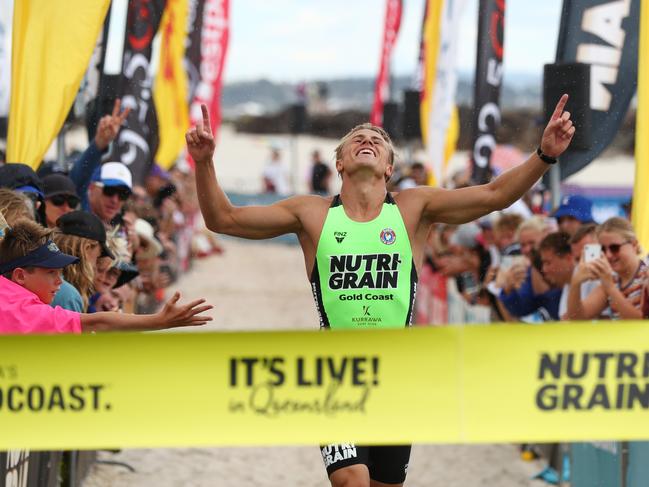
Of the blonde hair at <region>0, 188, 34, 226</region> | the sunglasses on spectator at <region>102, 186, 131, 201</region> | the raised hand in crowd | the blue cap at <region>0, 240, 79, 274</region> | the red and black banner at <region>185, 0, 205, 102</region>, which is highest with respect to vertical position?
the red and black banner at <region>185, 0, 205, 102</region>

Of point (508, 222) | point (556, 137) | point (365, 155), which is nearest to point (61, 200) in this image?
point (365, 155)

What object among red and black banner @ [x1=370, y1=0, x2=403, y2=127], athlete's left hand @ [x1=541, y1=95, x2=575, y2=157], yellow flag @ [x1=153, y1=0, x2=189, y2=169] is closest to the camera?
athlete's left hand @ [x1=541, y1=95, x2=575, y2=157]

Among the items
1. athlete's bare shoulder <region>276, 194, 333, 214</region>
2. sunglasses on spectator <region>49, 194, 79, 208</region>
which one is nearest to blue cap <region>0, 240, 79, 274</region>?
athlete's bare shoulder <region>276, 194, 333, 214</region>

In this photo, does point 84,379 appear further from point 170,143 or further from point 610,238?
point 170,143

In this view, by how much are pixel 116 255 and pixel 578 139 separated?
120 inches

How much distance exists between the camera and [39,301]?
14.8 feet

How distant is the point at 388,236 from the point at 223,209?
0.68 m

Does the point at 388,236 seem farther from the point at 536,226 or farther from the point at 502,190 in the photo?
the point at 536,226

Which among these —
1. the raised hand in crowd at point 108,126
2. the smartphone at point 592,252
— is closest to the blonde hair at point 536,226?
the smartphone at point 592,252

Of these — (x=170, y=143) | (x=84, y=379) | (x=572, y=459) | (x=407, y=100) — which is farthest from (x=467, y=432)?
(x=407, y=100)

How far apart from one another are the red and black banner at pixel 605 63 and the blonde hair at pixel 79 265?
3327mm

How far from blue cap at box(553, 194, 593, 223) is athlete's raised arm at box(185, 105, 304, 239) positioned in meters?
3.23

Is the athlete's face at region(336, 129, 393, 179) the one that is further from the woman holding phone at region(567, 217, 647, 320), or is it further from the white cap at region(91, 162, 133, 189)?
the white cap at region(91, 162, 133, 189)

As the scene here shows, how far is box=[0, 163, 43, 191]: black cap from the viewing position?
6468 mm
